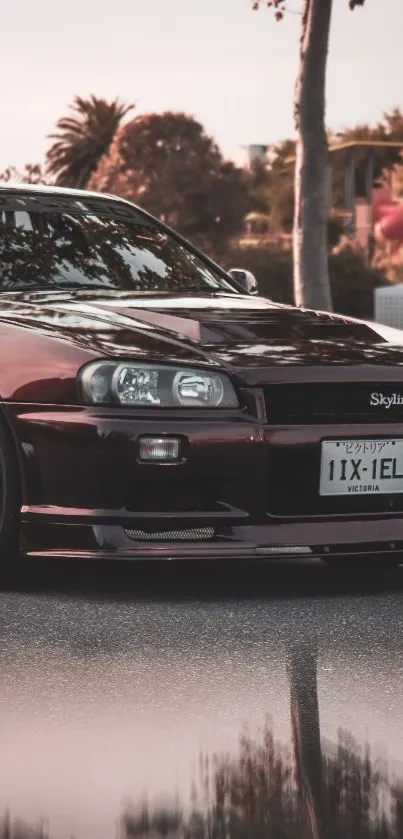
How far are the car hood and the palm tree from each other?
247ft

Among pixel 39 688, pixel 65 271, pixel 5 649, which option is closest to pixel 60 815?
pixel 39 688

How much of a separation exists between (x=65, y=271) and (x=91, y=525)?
1489mm

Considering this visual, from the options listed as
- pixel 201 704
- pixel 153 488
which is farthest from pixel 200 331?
pixel 201 704

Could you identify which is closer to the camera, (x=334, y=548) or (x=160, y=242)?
(x=334, y=548)

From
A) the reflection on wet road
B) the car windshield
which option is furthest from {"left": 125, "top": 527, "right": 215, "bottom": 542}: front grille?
the car windshield

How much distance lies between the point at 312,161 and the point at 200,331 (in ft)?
40.2

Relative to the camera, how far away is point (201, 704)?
4617mm

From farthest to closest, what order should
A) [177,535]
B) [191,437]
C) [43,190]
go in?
[43,190] < [177,535] < [191,437]

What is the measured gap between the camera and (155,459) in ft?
19.4

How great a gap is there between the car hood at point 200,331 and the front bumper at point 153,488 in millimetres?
228

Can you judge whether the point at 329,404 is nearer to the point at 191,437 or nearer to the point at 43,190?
the point at 191,437

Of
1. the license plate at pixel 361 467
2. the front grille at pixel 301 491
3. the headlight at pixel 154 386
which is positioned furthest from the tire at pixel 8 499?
the license plate at pixel 361 467

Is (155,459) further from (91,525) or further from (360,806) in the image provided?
(360,806)

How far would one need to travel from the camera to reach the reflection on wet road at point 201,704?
3652 millimetres
